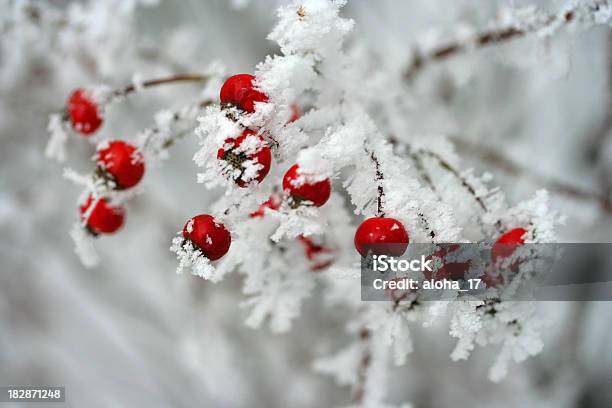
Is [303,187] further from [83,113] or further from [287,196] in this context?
[83,113]

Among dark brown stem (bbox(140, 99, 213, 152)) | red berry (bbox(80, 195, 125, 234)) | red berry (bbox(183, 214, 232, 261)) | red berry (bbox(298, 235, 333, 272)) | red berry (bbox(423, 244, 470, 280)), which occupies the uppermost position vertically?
dark brown stem (bbox(140, 99, 213, 152))

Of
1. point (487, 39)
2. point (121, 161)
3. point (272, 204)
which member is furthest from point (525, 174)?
point (121, 161)

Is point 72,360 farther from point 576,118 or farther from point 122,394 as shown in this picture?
point 576,118

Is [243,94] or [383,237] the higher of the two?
[243,94]

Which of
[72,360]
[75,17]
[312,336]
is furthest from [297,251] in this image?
[72,360]

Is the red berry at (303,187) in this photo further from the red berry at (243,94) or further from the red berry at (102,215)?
the red berry at (102,215)

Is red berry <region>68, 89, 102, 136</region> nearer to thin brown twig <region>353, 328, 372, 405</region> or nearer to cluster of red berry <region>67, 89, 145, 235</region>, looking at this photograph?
cluster of red berry <region>67, 89, 145, 235</region>

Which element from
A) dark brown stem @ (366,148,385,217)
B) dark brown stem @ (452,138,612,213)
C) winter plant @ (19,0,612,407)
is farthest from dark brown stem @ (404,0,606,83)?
dark brown stem @ (366,148,385,217)
